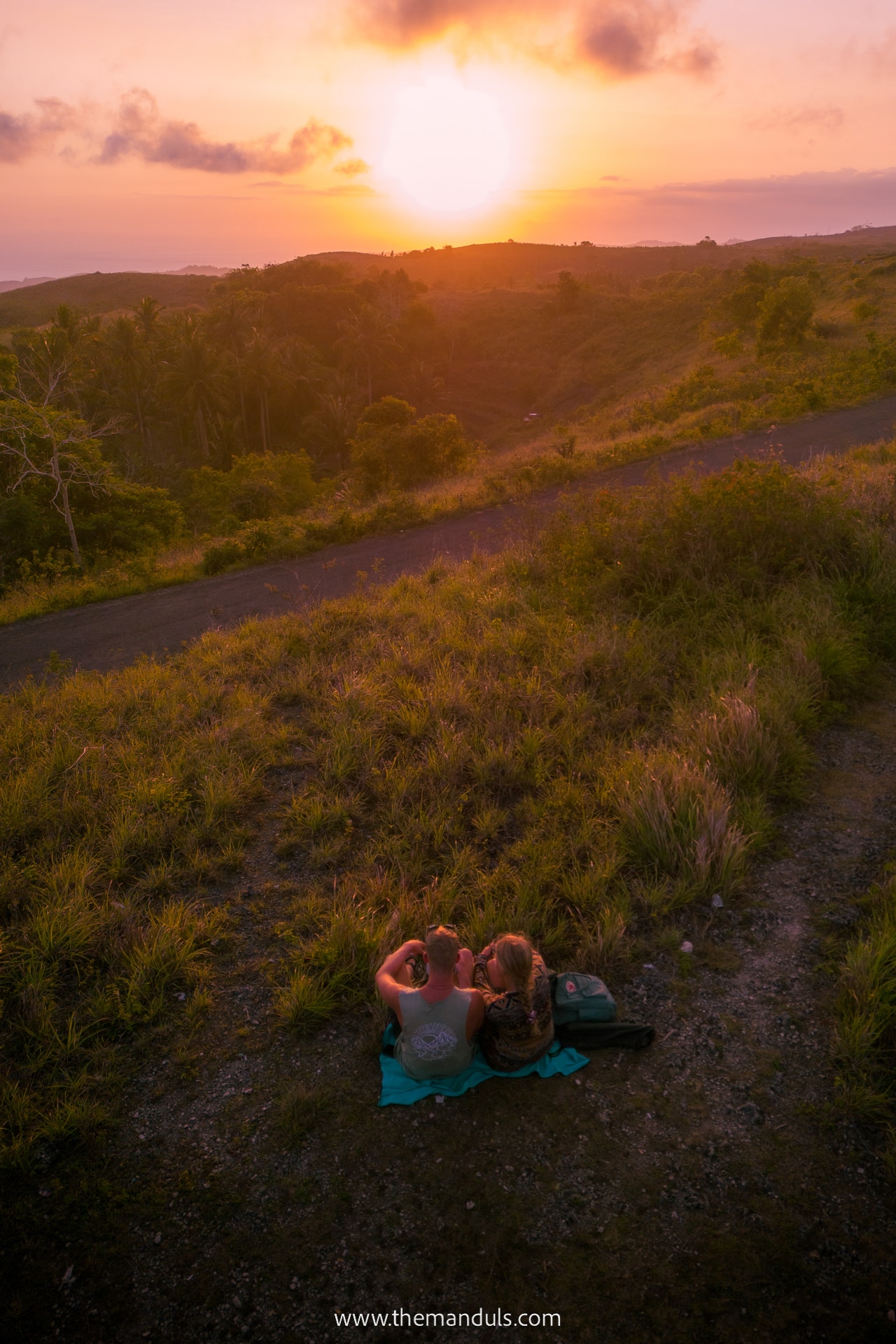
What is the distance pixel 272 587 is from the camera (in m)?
8.37

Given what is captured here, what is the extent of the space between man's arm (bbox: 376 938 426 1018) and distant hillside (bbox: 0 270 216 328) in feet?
291

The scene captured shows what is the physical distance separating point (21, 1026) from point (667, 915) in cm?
319

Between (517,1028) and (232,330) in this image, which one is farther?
(232,330)

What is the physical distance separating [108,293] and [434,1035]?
373ft

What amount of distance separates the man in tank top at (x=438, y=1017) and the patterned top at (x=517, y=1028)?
0.09m

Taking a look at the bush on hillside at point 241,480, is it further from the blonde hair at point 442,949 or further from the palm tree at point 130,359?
the blonde hair at point 442,949

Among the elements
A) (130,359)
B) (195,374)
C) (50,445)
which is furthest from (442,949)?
(130,359)

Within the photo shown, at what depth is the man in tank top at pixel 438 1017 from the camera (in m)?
2.90

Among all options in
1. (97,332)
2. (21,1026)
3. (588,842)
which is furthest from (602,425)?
(97,332)

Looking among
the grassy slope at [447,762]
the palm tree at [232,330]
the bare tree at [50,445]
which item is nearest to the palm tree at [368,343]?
the palm tree at [232,330]

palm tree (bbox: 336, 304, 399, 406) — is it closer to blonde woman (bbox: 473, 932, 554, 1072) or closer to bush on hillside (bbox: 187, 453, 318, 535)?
bush on hillside (bbox: 187, 453, 318, 535)

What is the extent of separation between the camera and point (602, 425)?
2159 cm

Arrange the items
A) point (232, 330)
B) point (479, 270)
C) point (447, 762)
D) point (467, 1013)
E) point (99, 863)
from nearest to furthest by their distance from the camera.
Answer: point (467, 1013) → point (99, 863) → point (447, 762) → point (232, 330) → point (479, 270)

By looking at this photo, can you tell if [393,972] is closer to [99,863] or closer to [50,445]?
[99,863]
